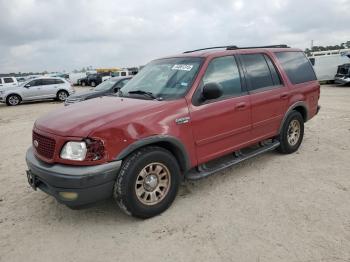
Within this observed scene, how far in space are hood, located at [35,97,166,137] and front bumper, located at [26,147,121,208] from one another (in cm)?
37

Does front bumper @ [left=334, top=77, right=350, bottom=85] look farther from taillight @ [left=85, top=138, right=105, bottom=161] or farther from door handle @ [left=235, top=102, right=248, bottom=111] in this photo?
taillight @ [left=85, top=138, right=105, bottom=161]

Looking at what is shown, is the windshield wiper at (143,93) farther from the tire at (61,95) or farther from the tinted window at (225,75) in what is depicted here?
the tire at (61,95)

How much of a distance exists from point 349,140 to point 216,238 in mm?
4589

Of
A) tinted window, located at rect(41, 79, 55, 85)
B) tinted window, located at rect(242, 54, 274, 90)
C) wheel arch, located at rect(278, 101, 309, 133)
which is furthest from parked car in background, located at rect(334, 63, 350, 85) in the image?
tinted window, located at rect(41, 79, 55, 85)

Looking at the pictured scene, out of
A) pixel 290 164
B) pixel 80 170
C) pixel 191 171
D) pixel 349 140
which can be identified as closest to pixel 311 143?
pixel 349 140

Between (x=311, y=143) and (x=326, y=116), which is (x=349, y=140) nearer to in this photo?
(x=311, y=143)

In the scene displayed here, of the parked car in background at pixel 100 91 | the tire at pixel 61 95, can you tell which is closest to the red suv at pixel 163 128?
the parked car in background at pixel 100 91

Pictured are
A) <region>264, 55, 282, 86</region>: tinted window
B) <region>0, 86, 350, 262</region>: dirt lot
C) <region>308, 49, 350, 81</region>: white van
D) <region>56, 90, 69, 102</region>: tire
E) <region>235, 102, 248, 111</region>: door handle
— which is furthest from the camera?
<region>308, 49, 350, 81</region>: white van

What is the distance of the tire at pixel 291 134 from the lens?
5582 millimetres

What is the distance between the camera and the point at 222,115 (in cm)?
435

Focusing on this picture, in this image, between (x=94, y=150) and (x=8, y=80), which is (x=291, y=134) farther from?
(x=8, y=80)

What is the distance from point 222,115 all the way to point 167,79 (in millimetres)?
889

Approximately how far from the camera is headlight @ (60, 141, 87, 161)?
131 inches

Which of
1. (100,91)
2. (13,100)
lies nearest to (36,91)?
(13,100)
